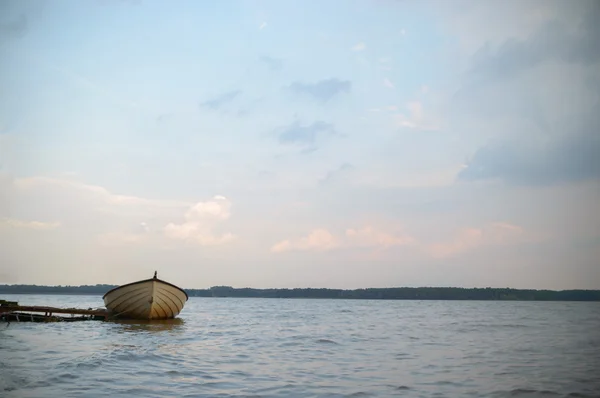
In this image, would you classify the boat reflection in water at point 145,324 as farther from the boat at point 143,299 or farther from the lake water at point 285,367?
the lake water at point 285,367

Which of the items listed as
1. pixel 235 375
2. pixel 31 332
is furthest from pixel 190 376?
pixel 31 332

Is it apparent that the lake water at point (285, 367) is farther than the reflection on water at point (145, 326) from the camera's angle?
No

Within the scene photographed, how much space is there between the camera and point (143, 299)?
98.7 feet

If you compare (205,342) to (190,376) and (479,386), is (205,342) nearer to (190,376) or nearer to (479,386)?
(190,376)

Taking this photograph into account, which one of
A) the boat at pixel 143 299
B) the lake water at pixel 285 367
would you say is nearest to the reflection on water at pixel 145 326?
the boat at pixel 143 299

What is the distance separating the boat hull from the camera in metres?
29.8

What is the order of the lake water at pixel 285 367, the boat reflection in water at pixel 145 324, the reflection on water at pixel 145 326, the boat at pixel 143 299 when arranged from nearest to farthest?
1. the lake water at pixel 285 367
2. the reflection on water at pixel 145 326
3. the boat reflection in water at pixel 145 324
4. the boat at pixel 143 299

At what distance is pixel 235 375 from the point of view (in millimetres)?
12703

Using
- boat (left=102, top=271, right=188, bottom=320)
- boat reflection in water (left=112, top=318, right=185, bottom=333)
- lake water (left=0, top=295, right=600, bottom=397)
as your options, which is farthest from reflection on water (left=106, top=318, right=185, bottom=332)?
lake water (left=0, top=295, right=600, bottom=397)

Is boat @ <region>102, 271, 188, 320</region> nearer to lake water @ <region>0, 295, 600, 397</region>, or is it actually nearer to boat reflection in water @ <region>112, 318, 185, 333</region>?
boat reflection in water @ <region>112, 318, 185, 333</region>

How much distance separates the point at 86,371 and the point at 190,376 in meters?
2.94

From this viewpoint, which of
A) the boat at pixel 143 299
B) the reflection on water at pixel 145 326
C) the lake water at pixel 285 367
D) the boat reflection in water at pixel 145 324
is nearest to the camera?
the lake water at pixel 285 367

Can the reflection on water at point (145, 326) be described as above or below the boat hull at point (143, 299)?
below

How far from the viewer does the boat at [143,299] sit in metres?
29.8
